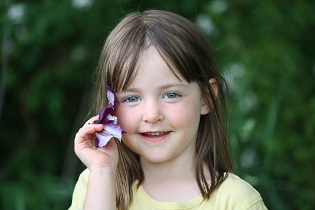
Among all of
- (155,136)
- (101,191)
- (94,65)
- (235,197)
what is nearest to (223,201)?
(235,197)

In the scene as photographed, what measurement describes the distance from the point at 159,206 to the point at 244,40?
6.55 ft

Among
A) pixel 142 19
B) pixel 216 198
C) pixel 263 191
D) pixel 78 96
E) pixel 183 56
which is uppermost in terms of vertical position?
pixel 142 19

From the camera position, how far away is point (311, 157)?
338cm

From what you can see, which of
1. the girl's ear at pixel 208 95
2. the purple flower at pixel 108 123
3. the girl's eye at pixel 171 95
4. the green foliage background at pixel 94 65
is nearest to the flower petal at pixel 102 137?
the purple flower at pixel 108 123

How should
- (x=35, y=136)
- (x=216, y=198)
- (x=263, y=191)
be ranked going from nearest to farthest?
(x=216, y=198), (x=263, y=191), (x=35, y=136)

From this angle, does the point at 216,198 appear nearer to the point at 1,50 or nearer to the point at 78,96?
the point at 1,50

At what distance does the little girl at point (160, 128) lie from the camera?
194 centimetres

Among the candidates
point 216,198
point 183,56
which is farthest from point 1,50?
point 216,198

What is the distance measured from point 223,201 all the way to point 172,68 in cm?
57

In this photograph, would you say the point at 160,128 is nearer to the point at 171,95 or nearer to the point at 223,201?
the point at 171,95

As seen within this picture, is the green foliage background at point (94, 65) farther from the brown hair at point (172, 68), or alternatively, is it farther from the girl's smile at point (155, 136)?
the girl's smile at point (155, 136)

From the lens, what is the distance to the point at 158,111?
6.31 ft

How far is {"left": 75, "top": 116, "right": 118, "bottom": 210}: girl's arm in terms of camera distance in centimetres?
190

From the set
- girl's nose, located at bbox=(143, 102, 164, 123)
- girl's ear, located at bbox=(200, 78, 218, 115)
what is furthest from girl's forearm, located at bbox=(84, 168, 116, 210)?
girl's ear, located at bbox=(200, 78, 218, 115)
